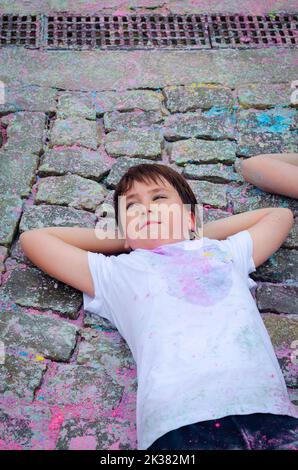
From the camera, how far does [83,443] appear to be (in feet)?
7.33

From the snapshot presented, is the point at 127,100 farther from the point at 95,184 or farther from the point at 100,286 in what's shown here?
the point at 100,286

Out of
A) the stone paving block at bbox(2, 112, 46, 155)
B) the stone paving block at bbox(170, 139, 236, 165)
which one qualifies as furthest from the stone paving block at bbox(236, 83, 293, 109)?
the stone paving block at bbox(2, 112, 46, 155)

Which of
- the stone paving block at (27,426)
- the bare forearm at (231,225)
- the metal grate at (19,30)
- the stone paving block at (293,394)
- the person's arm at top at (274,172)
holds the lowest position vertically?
the stone paving block at (27,426)

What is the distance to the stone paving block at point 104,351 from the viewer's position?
2.51 metres

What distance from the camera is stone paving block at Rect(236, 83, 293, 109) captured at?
12.2 feet

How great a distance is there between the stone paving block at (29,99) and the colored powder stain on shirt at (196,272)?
1.39 metres

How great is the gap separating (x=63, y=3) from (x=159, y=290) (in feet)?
8.36

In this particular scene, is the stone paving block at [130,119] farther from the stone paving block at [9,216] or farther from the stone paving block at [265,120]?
the stone paving block at [9,216]

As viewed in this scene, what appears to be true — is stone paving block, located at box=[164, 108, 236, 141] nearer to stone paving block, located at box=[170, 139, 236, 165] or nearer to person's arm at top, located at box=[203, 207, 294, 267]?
stone paving block, located at box=[170, 139, 236, 165]

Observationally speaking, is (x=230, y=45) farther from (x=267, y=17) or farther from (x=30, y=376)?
(x=30, y=376)

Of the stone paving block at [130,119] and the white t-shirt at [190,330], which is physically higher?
the stone paving block at [130,119]

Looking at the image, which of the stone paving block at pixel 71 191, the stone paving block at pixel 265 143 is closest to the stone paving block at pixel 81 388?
the stone paving block at pixel 71 191

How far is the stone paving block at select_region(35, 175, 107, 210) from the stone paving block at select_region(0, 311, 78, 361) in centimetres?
64
